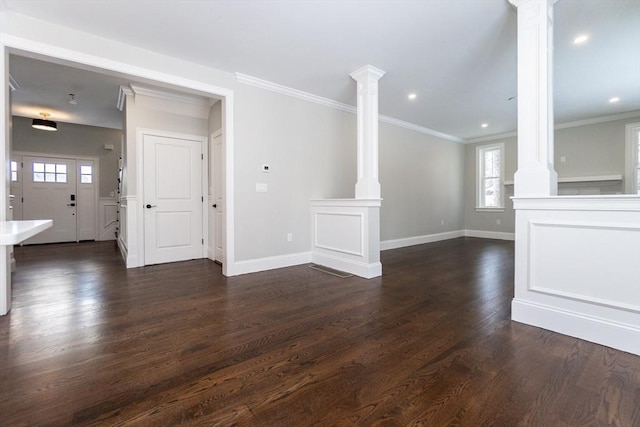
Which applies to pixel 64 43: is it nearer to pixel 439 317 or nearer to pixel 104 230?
pixel 439 317

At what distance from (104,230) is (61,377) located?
22.7 feet

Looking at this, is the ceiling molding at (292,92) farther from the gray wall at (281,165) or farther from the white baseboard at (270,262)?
the white baseboard at (270,262)

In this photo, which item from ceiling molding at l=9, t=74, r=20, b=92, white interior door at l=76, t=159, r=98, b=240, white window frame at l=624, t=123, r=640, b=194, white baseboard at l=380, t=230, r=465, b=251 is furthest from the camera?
white interior door at l=76, t=159, r=98, b=240

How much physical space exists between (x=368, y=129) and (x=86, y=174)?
23.4ft

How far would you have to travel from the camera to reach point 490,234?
729cm

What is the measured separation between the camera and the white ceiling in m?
2.46

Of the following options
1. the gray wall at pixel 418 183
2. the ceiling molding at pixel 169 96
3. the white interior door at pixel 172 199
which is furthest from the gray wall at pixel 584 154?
the white interior door at pixel 172 199

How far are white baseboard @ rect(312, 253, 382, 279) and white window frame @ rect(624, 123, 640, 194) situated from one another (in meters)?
5.62

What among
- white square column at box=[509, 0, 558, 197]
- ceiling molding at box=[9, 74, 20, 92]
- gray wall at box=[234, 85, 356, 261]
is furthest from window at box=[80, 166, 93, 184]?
white square column at box=[509, 0, 558, 197]

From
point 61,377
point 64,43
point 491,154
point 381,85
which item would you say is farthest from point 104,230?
point 491,154

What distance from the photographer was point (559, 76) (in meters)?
3.91

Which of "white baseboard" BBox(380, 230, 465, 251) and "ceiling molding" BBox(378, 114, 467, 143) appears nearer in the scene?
"ceiling molding" BBox(378, 114, 467, 143)

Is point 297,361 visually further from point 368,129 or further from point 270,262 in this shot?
point 368,129

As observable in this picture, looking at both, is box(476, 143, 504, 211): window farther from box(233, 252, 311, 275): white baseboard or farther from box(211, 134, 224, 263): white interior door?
box(211, 134, 224, 263): white interior door
